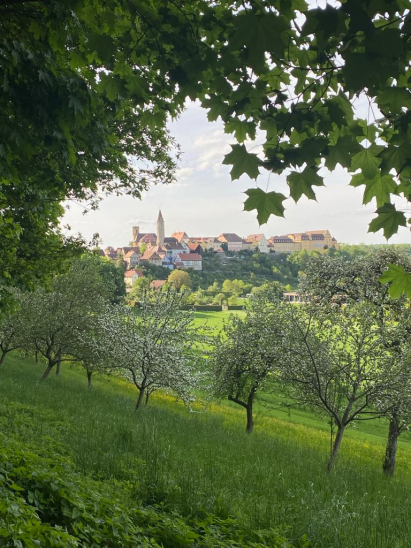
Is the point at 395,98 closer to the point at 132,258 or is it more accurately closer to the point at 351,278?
the point at 351,278

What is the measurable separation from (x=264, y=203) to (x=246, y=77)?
1.22 metres

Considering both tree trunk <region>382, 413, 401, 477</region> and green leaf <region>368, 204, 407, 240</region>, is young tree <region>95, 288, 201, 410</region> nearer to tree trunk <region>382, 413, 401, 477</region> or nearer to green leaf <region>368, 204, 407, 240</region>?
tree trunk <region>382, 413, 401, 477</region>

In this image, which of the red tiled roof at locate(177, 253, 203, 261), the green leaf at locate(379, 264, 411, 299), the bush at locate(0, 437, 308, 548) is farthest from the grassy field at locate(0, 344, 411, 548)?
the red tiled roof at locate(177, 253, 203, 261)

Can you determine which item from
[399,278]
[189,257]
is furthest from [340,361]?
[189,257]

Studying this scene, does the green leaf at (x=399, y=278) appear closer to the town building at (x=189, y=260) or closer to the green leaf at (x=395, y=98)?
the green leaf at (x=395, y=98)

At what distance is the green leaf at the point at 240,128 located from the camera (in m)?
3.24

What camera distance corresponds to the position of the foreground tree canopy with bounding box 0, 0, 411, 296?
6.81 ft

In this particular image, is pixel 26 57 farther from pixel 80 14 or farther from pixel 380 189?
pixel 380 189

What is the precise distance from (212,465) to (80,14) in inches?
327

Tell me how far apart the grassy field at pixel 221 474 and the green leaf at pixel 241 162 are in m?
5.02

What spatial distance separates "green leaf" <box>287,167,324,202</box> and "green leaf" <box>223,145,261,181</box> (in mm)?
281

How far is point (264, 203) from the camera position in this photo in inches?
103

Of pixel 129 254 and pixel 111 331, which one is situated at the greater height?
pixel 129 254

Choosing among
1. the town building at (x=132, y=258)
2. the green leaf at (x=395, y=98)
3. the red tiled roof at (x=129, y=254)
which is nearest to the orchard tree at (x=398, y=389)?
the green leaf at (x=395, y=98)
